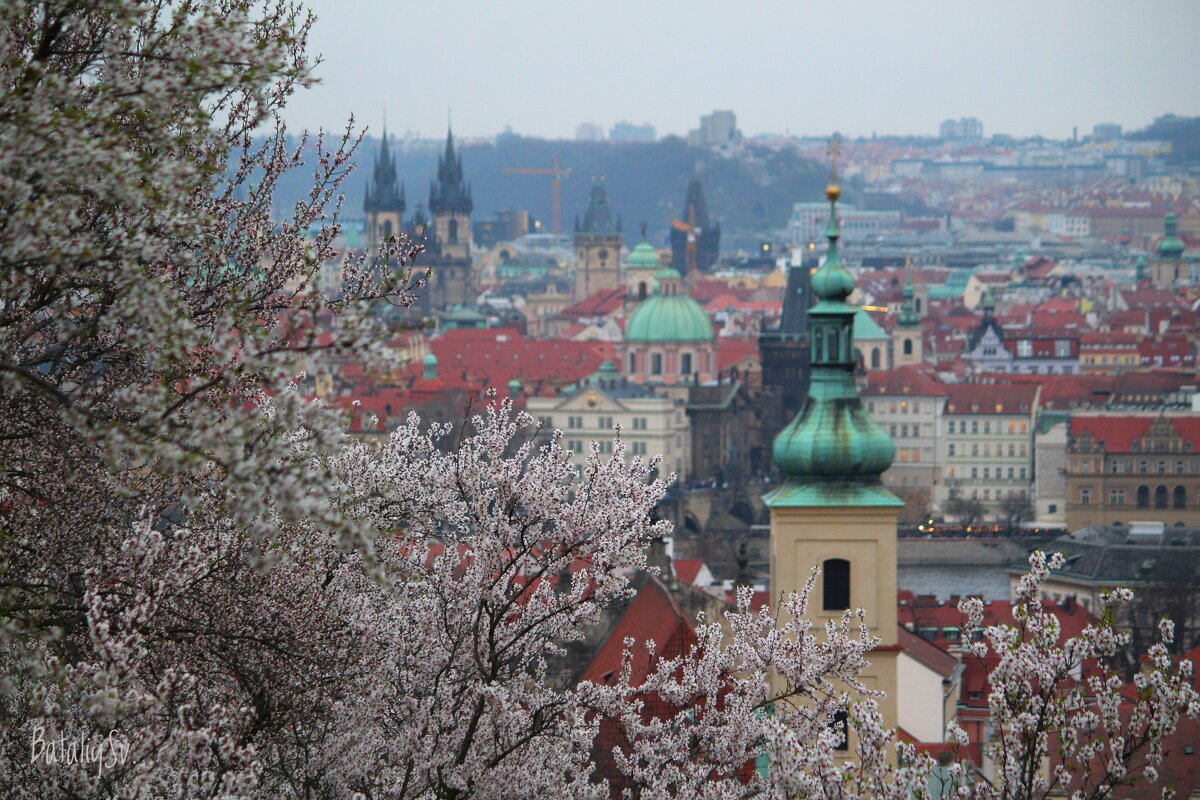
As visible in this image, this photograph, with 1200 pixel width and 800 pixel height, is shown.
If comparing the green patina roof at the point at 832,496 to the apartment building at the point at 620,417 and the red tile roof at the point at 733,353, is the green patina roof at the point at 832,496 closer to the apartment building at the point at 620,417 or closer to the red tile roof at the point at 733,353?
the apartment building at the point at 620,417

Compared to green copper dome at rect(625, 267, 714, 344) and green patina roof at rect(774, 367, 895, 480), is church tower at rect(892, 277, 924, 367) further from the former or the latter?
green patina roof at rect(774, 367, 895, 480)

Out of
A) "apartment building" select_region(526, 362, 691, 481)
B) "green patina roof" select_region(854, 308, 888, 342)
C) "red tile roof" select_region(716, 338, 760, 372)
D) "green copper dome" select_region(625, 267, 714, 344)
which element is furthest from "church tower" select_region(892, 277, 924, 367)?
"apartment building" select_region(526, 362, 691, 481)

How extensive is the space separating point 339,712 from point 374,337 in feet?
15.0

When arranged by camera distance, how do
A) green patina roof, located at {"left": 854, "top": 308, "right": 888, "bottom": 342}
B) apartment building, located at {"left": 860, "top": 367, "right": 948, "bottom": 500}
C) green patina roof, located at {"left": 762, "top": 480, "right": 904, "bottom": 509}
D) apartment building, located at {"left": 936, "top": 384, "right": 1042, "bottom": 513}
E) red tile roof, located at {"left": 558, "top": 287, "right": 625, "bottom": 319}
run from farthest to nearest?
1. red tile roof, located at {"left": 558, "top": 287, "right": 625, "bottom": 319}
2. green patina roof, located at {"left": 854, "top": 308, "right": 888, "bottom": 342}
3. apartment building, located at {"left": 860, "top": 367, "right": 948, "bottom": 500}
4. apartment building, located at {"left": 936, "top": 384, "right": 1042, "bottom": 513}
5. green patina roof, located at {"left": 762, "top": 480, "right": 904, "bottom": 509}

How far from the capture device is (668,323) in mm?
129625

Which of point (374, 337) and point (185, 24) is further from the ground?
point (185, 24)

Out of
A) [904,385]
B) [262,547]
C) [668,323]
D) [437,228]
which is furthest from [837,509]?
[437,228]

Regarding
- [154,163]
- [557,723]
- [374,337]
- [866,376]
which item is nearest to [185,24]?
[154,163]

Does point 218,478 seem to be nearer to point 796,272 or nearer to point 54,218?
point 54,218

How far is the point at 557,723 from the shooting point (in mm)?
14742

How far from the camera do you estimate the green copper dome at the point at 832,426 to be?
99.4 ft

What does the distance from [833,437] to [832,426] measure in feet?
2.19

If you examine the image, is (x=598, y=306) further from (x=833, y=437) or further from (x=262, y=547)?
(x=262, y=547)

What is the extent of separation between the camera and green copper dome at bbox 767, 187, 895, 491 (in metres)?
30.3
